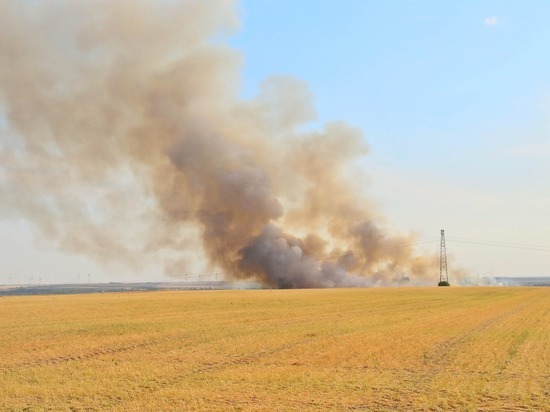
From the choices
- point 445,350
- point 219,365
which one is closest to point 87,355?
point 219,365

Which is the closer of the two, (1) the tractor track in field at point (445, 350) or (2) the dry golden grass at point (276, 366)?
(2) the dry golden grass at point (276, 366)

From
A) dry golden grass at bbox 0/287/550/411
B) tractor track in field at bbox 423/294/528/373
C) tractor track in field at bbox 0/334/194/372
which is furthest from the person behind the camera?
tractor track in field at bbox 0/334/194/372

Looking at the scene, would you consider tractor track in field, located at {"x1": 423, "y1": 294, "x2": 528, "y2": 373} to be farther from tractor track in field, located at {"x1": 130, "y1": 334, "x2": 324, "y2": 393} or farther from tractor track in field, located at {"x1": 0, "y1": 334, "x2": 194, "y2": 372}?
tractor track in field, located at {"x1": 0, "y1": 334, "x2": 194, "y2": 372}

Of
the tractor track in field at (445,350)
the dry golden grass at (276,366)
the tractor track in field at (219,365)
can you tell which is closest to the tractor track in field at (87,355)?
the dry golden grass at (276,366)

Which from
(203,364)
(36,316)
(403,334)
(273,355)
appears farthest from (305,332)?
(36,316)

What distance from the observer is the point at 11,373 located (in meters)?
17.8

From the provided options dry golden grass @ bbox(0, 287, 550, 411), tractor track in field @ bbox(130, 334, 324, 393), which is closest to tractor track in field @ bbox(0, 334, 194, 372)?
dry golden grass @ bbox(0, 287, 550, 411)

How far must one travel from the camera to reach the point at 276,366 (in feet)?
61.5

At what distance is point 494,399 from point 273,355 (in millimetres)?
9055

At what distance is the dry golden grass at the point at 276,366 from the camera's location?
13906mm

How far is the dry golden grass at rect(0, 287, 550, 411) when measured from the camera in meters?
13.9

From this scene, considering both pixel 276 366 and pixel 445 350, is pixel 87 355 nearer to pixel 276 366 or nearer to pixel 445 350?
pixel 276 366

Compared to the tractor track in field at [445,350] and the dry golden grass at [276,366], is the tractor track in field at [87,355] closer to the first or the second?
the dry golden grass at [276,366]

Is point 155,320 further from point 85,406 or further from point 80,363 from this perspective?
point 85,406
